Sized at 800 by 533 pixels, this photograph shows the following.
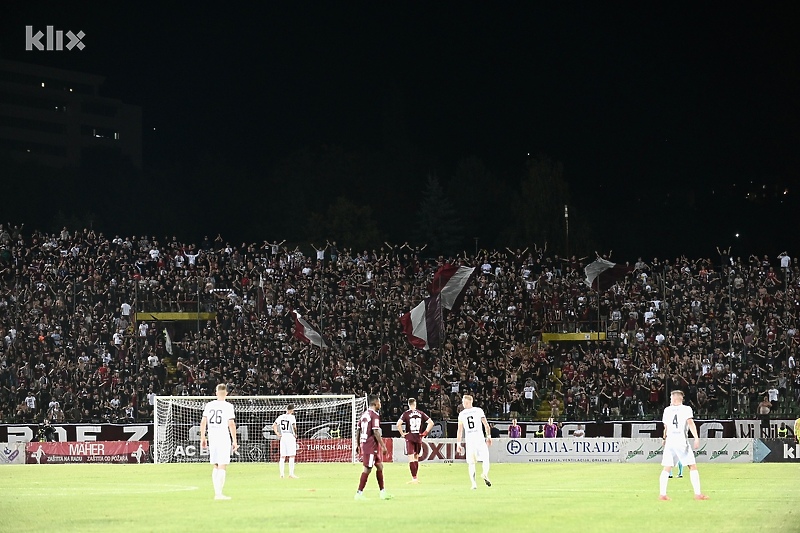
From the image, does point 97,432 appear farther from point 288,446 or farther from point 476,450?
point 476,450

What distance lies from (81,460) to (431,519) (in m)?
27.5

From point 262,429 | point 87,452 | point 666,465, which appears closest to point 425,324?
point 262,429

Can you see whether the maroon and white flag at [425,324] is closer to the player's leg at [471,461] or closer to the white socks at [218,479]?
the player's leg at [471,461]

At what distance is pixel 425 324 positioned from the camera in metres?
48.1

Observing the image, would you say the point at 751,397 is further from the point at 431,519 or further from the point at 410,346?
the point at 431,519

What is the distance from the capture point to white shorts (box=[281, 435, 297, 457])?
32.2 m

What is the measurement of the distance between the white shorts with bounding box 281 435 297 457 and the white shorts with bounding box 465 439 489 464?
7882 millimetres

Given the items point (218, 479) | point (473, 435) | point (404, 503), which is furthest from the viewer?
point (473, 435)

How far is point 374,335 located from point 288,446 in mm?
17943

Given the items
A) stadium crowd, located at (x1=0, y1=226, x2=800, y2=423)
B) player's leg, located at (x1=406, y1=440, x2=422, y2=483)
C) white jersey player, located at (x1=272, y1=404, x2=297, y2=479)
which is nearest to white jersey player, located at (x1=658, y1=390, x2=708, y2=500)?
player's leg, located at (x1=406, y1=440, x2=422, y2=483)

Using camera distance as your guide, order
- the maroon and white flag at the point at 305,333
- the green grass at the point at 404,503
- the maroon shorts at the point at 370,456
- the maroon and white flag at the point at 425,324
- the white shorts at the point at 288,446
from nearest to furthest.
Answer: the green grass at the point at 404,503 < the maroon shorts at the point at 370,456 < the white shorts at the point at 288,446 < the maroon and white flag at the point at 425,324 < the maroon and white flag at the point at 305,333

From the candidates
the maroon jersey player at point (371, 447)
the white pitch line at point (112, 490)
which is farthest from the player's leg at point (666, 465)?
the white pitch line at point (112, 490)

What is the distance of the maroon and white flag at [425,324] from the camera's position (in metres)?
47.7

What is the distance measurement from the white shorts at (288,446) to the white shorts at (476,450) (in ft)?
25.9
